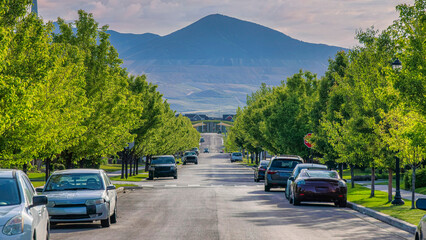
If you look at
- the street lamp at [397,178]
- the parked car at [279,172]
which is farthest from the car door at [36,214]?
the parked car at [279,172]

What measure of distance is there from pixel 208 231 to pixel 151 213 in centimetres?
603

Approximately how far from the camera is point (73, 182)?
60.6ft

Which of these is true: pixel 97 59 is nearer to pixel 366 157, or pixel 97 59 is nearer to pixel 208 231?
pixel 366 157

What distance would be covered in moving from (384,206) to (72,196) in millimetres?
11350

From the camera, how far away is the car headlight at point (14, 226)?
10.1 meters

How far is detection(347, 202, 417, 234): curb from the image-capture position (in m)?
16.8

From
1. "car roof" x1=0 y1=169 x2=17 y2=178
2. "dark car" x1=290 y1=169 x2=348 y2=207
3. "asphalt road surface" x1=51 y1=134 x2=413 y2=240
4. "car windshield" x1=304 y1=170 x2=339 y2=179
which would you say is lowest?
"asphalt road surface" x1=51 y1=134 x2=413 y2=240

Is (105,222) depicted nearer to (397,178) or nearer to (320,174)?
(320,174)

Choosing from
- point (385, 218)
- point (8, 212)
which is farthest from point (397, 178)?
point (8, 212)

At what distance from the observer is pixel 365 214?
71.9 ft

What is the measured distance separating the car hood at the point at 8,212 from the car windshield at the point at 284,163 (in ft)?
78.1

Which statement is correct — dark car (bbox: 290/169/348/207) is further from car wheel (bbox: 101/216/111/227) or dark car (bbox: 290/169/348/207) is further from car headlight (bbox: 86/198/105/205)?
car headlight (bbox: 86/198/105/205)

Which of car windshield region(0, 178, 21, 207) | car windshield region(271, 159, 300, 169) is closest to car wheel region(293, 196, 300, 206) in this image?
car windshield region(271, 159, 300, 169)

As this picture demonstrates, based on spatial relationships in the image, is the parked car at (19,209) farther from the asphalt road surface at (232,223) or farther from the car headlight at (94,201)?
the car headlight at (94,201)
